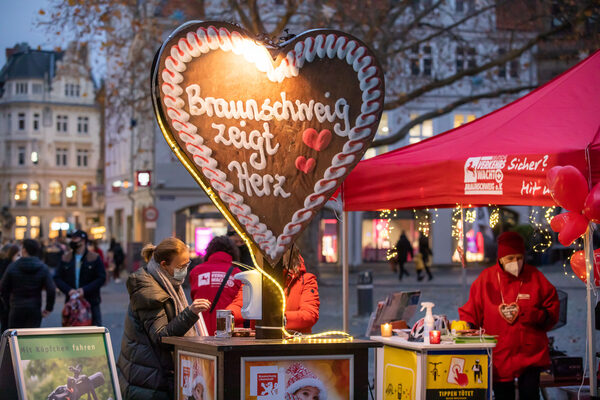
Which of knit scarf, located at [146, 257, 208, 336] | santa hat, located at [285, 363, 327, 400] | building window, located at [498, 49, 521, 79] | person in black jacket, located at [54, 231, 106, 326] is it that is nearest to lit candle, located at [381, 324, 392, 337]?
knit scarf, located at [146, 257, 208, 336]

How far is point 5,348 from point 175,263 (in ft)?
4.24

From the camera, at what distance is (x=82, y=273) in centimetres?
1384

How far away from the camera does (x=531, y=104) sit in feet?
29.0

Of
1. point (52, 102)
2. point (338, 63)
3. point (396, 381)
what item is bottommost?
point (396, 381)

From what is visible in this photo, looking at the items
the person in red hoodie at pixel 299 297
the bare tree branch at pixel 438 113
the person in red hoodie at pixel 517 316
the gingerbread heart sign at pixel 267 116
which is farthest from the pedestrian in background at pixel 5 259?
the bare tree branch at pixel 438 113

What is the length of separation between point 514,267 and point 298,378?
10.1 ft

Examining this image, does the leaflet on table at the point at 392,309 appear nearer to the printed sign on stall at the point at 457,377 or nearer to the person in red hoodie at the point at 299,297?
the printed sign on stall at the point at 457,377

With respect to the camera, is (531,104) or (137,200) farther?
(137,200)

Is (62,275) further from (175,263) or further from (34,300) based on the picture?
(175,263)

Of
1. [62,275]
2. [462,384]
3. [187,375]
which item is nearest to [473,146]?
[462,384]

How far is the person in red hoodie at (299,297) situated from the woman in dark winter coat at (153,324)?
0.81 metres

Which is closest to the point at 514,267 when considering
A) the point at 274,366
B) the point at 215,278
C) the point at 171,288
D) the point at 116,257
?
the point at 215,278

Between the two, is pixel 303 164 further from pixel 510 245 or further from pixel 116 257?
pixel 116 257

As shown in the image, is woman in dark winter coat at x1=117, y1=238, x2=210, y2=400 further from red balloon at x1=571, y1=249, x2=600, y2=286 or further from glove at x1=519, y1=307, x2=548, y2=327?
red balloon at x1=571, y1=249, x2=600, y2=286
